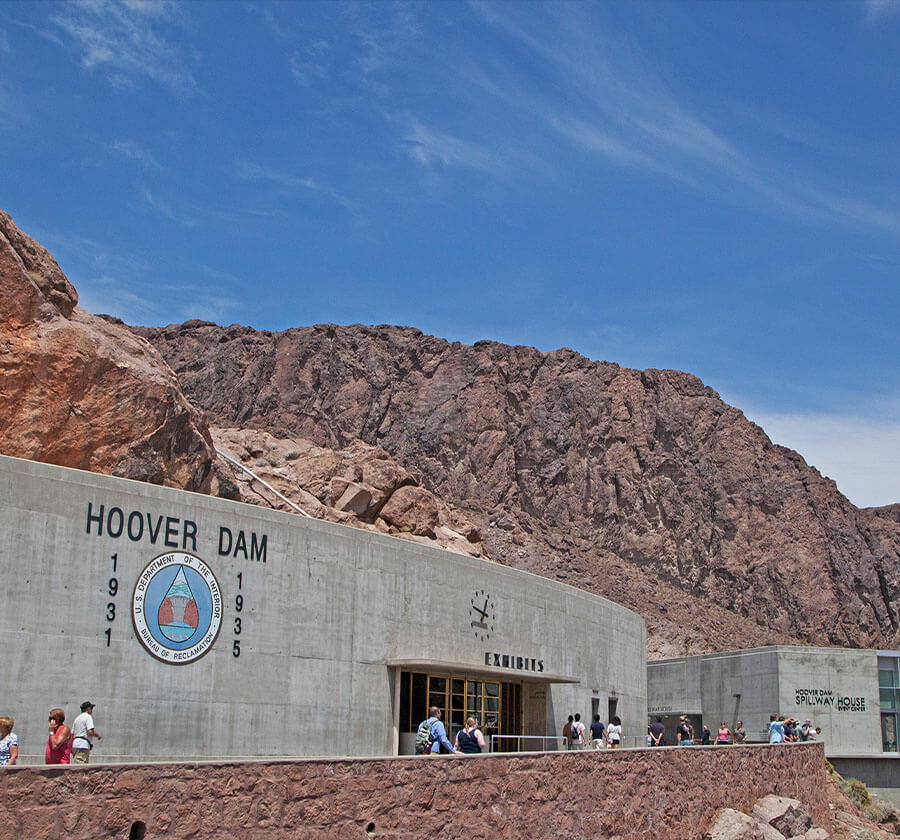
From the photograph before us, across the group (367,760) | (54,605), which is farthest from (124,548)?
(367,760)

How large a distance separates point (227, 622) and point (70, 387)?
26.2ft

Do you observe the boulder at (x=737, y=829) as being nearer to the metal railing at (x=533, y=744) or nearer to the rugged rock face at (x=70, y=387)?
the metal railing at (x=533, y=744)

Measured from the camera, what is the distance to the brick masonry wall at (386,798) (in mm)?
9406

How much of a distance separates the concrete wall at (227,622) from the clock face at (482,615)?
158 millimetres

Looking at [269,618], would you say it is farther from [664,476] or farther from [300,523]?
[664,476]

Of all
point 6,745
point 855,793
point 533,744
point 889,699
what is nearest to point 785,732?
point 855,793

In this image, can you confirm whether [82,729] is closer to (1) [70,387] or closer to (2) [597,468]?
(1) [70,387]

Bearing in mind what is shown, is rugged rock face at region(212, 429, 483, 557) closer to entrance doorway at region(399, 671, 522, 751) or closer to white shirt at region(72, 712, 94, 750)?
entrance doorway at region(399, 671, 522, 751)

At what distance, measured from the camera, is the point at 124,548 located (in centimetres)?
1745

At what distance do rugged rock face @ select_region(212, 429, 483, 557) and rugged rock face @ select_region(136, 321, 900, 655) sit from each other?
168 feet

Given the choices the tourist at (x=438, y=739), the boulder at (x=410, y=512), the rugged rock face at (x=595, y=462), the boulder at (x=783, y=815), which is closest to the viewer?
the tourist at (x=438, y=739)

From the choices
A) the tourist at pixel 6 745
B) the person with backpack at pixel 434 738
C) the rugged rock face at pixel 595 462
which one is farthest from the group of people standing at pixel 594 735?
the rugged rock face at pixel 595 462

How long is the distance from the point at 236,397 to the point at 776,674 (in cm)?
8421

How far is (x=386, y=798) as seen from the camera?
39.3 feet
